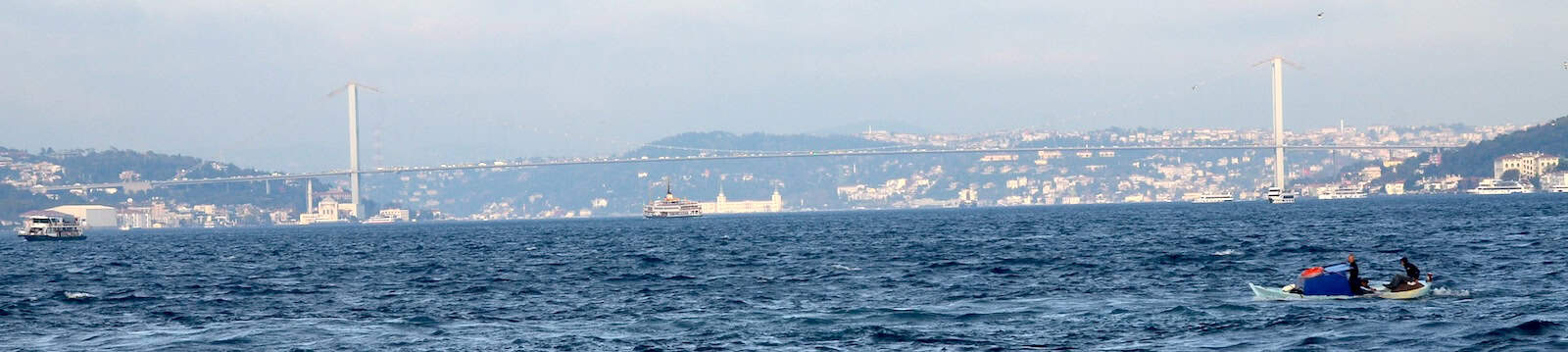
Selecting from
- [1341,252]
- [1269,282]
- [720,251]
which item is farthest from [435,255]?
[1269,282]

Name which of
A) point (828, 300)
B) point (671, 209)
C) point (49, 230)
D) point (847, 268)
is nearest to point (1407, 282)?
point (828, 300)

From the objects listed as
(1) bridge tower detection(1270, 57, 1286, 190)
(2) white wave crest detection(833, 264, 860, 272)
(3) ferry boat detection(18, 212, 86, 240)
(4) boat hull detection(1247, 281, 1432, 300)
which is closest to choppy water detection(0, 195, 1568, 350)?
(2) white wave crest detection(833, 264, 860, 272)

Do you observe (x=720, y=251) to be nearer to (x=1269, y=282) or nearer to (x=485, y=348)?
(x=1269, y=282)

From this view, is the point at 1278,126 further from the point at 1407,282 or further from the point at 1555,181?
the point at 1407,282

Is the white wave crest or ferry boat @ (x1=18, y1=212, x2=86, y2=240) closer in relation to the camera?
the white wave crest

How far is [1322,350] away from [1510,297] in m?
8.73

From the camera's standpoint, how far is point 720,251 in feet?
200

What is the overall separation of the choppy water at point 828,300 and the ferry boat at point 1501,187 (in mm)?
134384

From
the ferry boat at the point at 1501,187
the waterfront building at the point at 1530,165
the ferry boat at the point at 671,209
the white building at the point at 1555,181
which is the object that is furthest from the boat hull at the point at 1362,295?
the waterfront building at the point at 1530,165

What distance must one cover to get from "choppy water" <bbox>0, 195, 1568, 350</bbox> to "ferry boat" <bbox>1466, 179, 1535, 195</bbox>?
134 meters

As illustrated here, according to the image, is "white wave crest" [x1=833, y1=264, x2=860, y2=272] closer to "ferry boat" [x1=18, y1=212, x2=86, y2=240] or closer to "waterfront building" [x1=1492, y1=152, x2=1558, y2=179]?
"ferry boat" [x1=18, y1=212, x2=86, y2=240]

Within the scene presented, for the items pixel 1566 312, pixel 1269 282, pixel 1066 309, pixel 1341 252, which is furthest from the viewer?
pixel 1341 252

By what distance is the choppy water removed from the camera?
82.5 feet

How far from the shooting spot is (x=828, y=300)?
1281 inches
